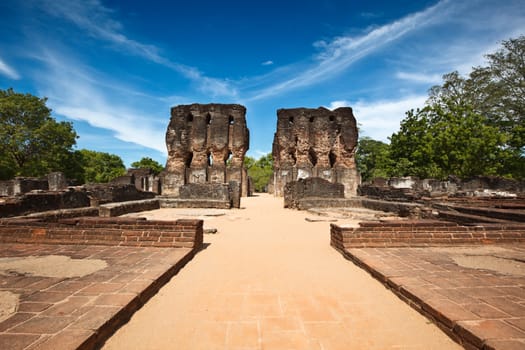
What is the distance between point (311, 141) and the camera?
27.8m

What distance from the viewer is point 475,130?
20172mm

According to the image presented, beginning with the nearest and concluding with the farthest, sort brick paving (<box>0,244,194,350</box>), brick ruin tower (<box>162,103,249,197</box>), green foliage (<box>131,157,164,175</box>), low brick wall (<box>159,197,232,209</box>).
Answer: brick paving (<box>0,244,194,350</box>)
low brick wall (<box>159,197,232,209</box>)
brick ruin tower (<box>162,103,249,197</box>)
green foliage (<box>131,157,164,175</box>)

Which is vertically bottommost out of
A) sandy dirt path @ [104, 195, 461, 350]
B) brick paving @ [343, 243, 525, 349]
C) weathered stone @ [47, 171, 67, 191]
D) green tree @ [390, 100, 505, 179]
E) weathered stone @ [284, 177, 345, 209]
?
sandy dirt path @ [104, 195, 461, 350]

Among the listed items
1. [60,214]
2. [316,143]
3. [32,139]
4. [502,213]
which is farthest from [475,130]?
[32,139]

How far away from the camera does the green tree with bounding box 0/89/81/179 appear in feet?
73.4

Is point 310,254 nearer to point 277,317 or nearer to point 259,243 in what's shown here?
point 259,243

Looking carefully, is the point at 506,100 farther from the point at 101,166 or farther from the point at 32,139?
the point at 101,166

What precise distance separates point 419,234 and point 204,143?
23819mm

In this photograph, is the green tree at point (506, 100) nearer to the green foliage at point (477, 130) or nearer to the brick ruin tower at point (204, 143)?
the green foliage at point (477, 130)

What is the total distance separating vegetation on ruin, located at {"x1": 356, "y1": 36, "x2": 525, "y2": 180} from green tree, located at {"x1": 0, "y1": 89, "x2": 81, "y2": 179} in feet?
107

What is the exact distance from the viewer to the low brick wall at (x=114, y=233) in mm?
4395

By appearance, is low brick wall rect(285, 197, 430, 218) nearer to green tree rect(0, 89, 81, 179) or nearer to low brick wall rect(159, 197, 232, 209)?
low brick wall rect(159, 197, 232, 209)

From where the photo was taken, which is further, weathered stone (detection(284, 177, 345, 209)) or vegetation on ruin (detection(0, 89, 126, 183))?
vegetation on ruin (detection(0, 89, 126, 183))

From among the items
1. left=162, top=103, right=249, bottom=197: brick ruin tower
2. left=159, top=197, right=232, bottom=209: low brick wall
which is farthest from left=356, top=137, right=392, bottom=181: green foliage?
left=159, top=197, right=232, bottom=209: low brick wall
